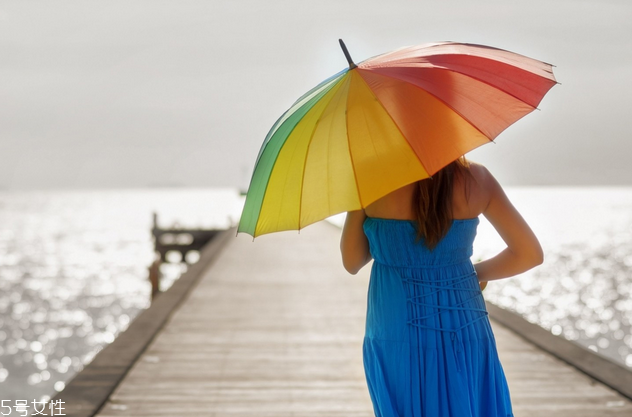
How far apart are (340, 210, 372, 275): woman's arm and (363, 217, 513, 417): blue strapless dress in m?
0.04

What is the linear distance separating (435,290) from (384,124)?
557 millimetres

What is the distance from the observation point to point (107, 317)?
80.7 ft

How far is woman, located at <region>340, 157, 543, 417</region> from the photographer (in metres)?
2.09

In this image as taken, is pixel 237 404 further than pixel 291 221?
Yes

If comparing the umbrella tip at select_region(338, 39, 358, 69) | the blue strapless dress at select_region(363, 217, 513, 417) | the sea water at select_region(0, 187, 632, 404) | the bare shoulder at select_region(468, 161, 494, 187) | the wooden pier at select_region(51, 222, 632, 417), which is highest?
the umbrella tip at select_region(338, 39, 358, 69)

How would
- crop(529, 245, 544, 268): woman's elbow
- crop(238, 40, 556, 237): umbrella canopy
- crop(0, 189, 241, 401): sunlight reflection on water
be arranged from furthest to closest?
1. crop(0, 189, 241, 401): sunlight reflection on water
2. crop(529, 245, 544, 268): woman's elbow
3. crop(238, 40, 556, 237): umbrella canopy

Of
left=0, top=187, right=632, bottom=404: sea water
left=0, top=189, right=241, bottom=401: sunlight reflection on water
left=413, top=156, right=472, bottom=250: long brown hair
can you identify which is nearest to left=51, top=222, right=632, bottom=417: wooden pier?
left=413, top=156, right=472, bottom=250: long brown hair

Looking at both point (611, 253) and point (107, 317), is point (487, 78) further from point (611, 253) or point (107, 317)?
point (611, 253)

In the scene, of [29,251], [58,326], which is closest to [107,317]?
[58,326]

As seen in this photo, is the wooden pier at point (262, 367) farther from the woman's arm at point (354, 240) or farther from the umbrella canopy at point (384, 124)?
the umbrella canopy at point (384, 124)

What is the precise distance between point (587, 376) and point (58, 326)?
21.7 m

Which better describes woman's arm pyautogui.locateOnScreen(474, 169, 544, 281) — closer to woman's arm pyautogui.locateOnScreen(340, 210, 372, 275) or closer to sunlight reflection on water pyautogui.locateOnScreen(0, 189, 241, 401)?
woman's arm pyautogui.locateOnScreen(340, 210, 372, 275)

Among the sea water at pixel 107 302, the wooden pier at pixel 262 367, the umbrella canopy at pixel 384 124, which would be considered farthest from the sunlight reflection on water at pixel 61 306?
the umbrella canopy at pixel 384 124

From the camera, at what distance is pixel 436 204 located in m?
2.07
